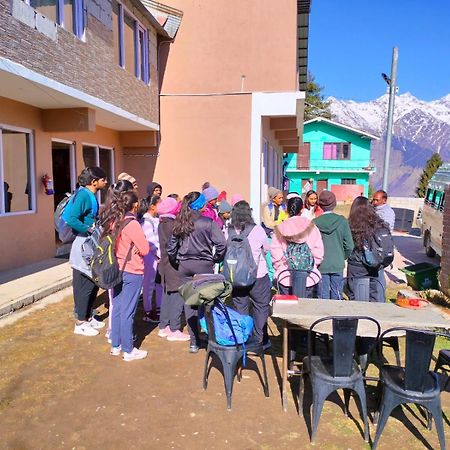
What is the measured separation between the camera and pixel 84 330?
5.07m

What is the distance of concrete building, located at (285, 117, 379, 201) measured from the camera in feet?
132

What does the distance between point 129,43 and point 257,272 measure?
333 inches

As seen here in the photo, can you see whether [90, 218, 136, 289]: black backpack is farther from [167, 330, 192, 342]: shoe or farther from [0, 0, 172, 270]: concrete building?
[0, 0, 172, 270]: concrete building

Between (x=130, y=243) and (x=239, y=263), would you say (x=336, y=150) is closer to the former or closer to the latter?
(x=239, y=263)

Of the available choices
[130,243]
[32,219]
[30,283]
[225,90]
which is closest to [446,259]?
[130,243]

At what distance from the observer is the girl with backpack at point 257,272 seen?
13.8ft

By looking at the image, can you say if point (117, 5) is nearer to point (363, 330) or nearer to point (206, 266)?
point (206, 266)

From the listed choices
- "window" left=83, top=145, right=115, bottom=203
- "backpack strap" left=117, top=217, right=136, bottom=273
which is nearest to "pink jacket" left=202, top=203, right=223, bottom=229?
"backpack strap" left=117, top=217, right=136, bottom=273

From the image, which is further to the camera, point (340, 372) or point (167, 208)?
point (167, 208)

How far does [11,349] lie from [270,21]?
1005 cm

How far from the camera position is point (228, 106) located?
1141cm

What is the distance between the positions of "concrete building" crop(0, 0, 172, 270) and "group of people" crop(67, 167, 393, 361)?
9.49ft

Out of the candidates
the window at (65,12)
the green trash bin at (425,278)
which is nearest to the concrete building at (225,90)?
the window at (65,12)

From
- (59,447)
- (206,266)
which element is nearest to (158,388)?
(59,447)
